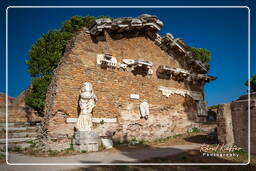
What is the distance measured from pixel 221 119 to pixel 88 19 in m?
15.5

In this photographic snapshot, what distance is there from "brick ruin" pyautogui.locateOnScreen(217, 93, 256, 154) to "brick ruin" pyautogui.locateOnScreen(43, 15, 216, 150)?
4.37 metres

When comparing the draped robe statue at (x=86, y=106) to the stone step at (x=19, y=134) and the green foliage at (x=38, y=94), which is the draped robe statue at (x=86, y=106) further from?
the green foliage at (x=38, y=94)

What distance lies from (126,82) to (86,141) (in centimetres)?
407

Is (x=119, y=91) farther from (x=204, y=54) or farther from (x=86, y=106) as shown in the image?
(x=204, y=54)

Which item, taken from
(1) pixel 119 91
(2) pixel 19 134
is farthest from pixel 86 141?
(2) pixel 19 134

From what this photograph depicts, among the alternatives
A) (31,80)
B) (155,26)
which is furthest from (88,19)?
(155,26)

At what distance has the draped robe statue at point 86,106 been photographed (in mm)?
9234

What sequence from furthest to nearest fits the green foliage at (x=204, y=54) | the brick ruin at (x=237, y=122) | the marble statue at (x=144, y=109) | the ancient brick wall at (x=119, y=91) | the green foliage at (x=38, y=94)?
the green foliage at (x=204, y=54)
the green foliage at (x=38, y=94)
the marble statue at (x=144, y=109)
the ancient brick wall at (x=119, y=91)
the brick ruin at (x=237, y=122)

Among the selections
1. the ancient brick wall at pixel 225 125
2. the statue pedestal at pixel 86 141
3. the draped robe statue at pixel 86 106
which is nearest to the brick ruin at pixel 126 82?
the draped robe statue at pixel 86 106

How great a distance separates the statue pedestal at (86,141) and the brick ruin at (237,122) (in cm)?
508

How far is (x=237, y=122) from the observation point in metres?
7.88

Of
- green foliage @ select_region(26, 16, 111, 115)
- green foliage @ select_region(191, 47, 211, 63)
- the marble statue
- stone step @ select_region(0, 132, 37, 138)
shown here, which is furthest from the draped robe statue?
green foliage @ select_region(191, 47, 211, 63)

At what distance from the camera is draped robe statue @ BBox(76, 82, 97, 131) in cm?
923

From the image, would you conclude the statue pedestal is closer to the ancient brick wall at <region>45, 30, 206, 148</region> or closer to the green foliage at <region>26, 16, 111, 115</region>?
the ancient brick wall at <region>45, 30, 206, 148</region>
